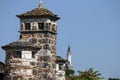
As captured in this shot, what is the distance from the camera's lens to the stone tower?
106 ft

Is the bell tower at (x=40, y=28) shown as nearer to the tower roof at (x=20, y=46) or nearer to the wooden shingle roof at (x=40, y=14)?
the wooden shingle roof at (x=40, y=14)

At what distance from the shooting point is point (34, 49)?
3281 cm

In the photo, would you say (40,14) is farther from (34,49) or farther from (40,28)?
(34,49)

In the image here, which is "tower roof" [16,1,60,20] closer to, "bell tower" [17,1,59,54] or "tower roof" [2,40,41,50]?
"bell tower" [17,1,59,54]

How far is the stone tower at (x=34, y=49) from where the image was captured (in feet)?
106

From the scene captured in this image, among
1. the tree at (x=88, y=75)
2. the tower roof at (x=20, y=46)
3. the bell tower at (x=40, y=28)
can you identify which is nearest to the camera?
the tower roof at (x=20, y=46)

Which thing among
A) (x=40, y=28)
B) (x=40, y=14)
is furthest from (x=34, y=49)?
(x=40, y=14)

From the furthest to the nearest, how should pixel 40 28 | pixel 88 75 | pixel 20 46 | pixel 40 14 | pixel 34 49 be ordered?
1. pixel 88 75
2. pixel 40 28
3. pixel 40 14
4. pixel 34 49
5. pixel 20 46

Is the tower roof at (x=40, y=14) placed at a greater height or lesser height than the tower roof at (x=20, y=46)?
greater

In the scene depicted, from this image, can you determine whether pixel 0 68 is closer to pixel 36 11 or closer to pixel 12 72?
pixel 12 72

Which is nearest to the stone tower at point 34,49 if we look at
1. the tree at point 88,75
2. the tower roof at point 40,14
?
the tower roof at point 40,14

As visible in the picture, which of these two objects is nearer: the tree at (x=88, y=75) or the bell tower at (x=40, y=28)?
the bell tower at (x=40, y=28)

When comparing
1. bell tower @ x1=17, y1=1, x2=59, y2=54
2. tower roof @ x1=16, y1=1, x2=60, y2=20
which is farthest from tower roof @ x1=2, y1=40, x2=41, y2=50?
tower roof @ x1=16, y1=1, x2=60, y2=20

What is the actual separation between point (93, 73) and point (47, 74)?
1227 inches
